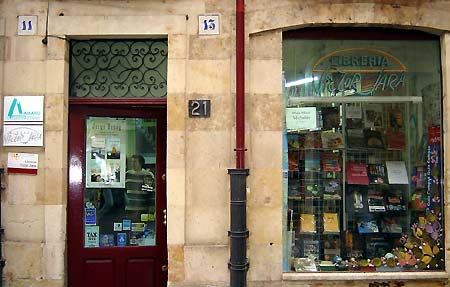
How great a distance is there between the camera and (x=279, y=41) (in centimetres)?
590

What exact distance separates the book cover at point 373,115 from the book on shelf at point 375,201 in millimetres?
816

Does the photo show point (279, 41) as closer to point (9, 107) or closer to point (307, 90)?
point (307, 90)

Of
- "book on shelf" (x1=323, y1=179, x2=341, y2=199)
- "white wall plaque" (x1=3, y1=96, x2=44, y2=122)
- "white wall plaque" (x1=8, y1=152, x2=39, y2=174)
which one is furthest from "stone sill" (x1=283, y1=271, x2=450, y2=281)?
"white wall plaque" (x1=3, y1=96, x2=44, y2=122)

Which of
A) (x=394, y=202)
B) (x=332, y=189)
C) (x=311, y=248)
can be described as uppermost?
(x=332, y=189)

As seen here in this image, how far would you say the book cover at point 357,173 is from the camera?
6.16 metres

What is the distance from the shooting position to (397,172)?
20.3ft

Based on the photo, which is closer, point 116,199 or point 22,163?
point 22,163

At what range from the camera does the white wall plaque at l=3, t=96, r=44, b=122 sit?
5801 millimetres

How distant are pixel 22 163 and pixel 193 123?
2.03m

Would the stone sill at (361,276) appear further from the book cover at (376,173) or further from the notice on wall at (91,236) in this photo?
the notice on wall at (91,236)

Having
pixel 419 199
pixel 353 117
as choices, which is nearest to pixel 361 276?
pixel 419 199

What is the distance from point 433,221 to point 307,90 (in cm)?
220

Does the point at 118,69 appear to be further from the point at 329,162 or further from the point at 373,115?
the point at 373,115

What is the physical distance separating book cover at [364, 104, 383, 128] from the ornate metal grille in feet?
8.19
